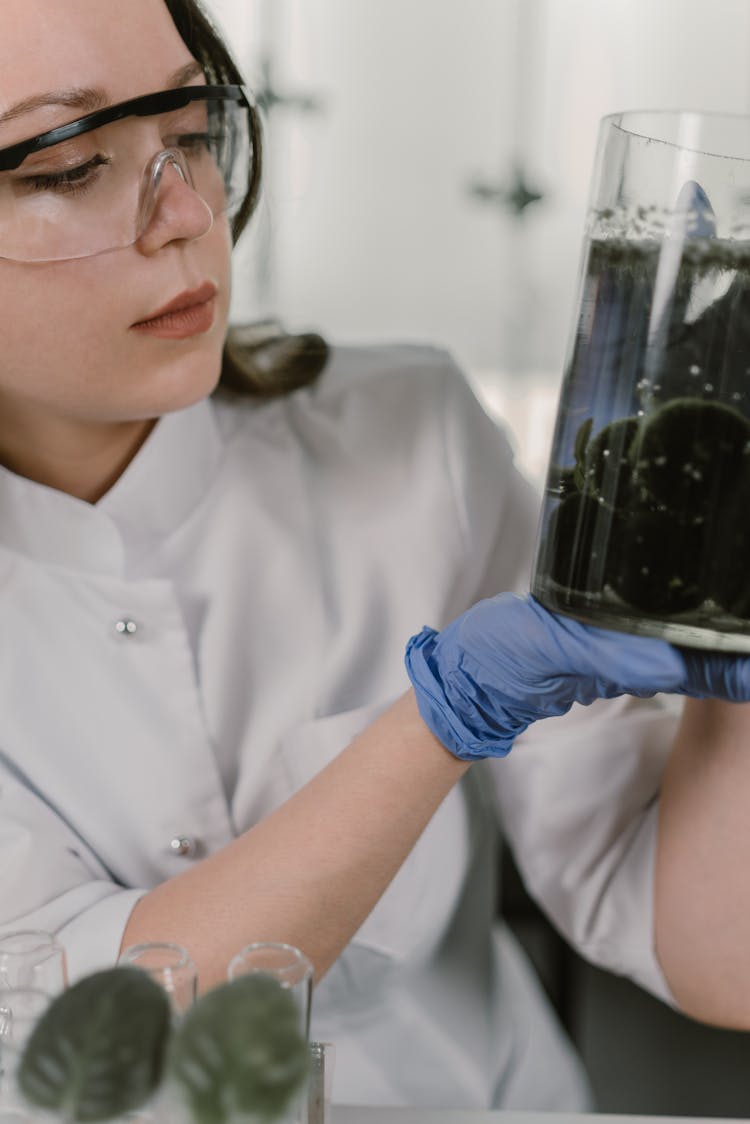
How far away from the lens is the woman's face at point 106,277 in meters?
0.93

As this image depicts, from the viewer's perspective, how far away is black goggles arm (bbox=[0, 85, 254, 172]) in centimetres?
93

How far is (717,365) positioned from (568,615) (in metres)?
0.19

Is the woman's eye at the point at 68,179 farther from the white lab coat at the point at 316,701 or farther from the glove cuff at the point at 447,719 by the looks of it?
the glove cuff at the point at 447,719

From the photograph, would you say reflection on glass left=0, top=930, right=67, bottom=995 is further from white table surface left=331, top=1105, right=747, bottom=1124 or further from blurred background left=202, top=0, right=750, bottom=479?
blurred background left=202, top=0, right=750, bottom=479

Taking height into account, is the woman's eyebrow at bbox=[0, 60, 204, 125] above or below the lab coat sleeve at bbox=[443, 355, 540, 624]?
above

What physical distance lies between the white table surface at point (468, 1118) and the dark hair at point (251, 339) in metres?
0.81

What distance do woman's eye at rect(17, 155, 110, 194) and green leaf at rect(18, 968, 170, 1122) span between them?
0.68 meters

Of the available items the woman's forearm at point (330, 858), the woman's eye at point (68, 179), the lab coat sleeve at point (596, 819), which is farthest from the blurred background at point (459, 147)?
the woman's forearm at point (330, 858)

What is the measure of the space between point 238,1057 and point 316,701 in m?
0.78

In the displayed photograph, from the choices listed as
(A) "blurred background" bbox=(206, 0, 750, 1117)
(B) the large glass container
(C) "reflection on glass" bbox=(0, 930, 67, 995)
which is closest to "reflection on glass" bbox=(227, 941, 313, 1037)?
(C) "reflection on glass" bbox=(0, 930, 67, 995)

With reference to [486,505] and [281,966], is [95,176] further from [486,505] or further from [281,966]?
[281,966]

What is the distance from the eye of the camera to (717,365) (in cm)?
66

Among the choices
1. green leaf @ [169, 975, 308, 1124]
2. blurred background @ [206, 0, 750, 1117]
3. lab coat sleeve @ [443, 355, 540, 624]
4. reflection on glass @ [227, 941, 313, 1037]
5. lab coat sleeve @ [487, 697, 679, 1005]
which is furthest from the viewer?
blurred background @ [206, 0, 750, 1117]

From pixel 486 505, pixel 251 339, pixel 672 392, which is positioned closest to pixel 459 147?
pixel 251 339
